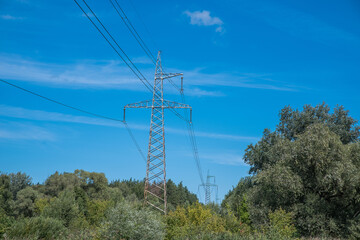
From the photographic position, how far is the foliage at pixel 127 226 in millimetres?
19516

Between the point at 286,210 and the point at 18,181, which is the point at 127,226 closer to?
the point at 286,210

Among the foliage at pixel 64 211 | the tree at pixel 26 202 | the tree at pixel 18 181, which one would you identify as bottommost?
the foliage at pixel 64 211

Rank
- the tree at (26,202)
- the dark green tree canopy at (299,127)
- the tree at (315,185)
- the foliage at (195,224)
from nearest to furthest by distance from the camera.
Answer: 1. the foliage at (195,224)
2. the tree at (315,185)
3. the dark green tree canopy at (299,127)
4. the tree at (26,202)

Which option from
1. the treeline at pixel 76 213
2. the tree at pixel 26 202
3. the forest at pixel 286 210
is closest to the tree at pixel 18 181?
the treeline at pixel 76 213

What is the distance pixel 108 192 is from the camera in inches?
3674

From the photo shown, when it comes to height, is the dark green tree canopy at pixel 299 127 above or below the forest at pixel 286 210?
above

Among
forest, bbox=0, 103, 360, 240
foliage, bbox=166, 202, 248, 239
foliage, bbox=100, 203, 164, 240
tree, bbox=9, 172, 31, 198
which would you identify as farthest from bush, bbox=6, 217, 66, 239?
tree, bbox=9, 172, 31, 198

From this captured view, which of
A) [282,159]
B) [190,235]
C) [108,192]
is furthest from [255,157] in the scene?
[108,192]

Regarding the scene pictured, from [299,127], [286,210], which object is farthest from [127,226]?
[299,127]

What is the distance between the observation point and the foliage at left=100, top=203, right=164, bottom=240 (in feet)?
64.0

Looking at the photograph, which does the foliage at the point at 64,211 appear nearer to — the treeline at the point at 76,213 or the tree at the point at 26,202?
the treeline at the point at 76,213

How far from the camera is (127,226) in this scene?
19422mm

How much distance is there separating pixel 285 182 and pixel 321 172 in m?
3.75

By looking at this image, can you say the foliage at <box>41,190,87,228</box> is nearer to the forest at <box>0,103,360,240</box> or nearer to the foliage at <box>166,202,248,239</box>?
the forest at <box>0,103,360,240</box>
